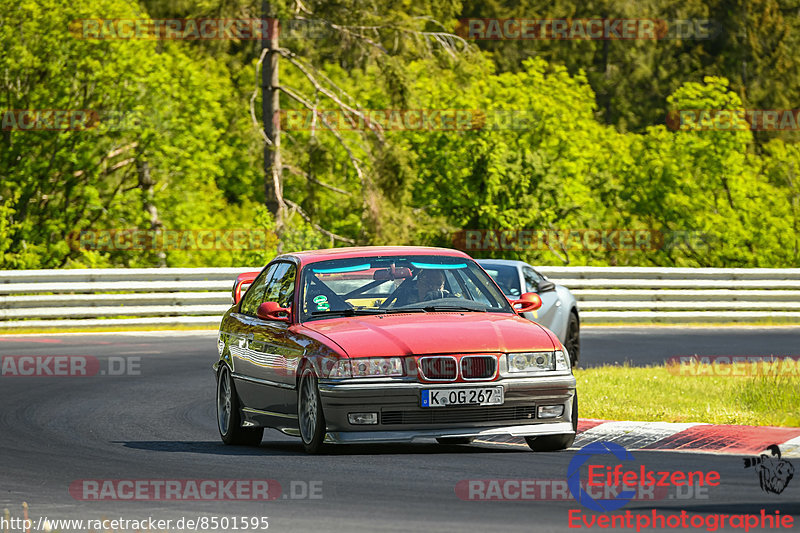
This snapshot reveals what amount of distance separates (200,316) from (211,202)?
85.8ft

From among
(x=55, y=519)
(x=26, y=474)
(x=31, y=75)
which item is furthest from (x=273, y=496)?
(x=31, y=75)

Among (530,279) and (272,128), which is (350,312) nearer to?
(530,279)

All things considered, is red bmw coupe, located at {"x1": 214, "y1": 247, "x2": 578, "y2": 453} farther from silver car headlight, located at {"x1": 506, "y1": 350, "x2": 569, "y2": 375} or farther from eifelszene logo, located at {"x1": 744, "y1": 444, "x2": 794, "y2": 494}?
eifelszene logo, located at {"x1": 744, "y1": 444, "x2": 794, "y2": 494}

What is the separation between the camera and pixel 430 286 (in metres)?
11.4

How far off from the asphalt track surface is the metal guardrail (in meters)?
9.27

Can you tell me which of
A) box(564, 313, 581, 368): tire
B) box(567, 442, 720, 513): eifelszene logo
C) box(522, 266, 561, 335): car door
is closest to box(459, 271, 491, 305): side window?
box(567, 442, 720, 513): eifelszene logo

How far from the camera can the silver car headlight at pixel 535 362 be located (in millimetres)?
10195

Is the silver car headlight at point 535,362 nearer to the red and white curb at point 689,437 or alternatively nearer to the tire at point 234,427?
the red and white curb at point 689,437

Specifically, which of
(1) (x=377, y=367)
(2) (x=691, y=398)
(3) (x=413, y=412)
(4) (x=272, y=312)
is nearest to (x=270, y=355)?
(4) (x=272, y=312)

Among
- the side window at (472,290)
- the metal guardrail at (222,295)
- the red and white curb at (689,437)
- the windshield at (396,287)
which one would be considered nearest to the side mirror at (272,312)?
the windshield at (396,287)

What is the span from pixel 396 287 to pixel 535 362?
1.47 metres

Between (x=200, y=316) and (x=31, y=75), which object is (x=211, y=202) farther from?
(x=200, y=316)

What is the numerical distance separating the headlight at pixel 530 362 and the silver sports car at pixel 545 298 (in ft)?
25.7

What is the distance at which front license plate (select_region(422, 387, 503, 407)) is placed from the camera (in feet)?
32.8
